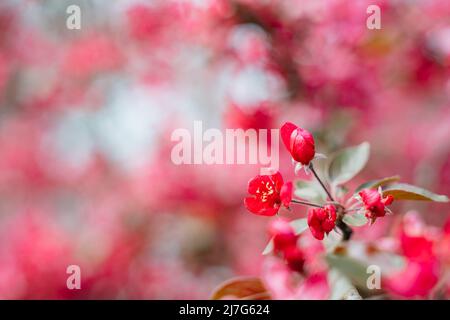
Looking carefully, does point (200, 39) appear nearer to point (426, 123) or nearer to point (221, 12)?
point (221, 12)

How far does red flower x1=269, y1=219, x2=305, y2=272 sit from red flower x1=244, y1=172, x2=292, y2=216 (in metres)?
0.07

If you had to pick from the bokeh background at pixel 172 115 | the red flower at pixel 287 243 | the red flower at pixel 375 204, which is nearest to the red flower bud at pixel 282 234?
the red flower at pixel 287 243

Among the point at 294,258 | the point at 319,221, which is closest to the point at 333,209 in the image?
the point at 319,221

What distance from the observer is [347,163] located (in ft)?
2.18

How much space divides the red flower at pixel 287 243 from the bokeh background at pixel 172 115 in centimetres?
34

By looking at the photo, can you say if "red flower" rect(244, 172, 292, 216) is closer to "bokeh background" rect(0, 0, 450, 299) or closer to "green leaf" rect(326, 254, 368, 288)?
"green leaf" rect(326, 254, 368, 288)

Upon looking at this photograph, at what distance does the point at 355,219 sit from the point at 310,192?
0.06 m

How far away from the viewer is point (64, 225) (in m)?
1.65

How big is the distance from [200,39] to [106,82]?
0.46m

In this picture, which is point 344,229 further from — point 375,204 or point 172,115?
point 172,115

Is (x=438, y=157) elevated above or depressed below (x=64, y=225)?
above

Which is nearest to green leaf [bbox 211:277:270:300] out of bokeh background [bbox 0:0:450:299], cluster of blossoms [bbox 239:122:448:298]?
cluster of blossoms [bbox 239:122:448:298]

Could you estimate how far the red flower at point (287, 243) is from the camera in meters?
0.65
